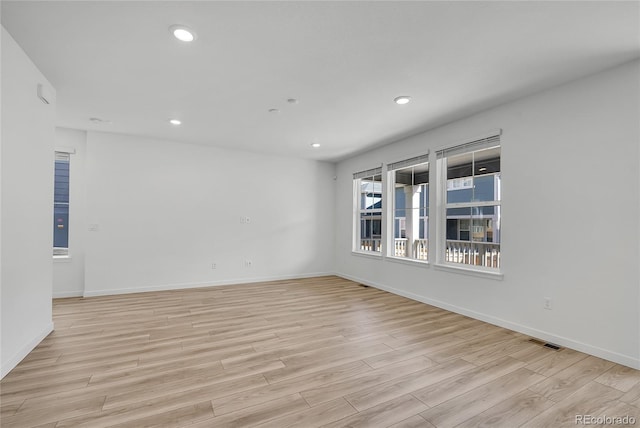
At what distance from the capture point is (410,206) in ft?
16.7

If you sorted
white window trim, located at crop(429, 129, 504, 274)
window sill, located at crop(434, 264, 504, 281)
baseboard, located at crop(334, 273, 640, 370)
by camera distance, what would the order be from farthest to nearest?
white window trim, located at crop(429, 129, 504, 274), window sill, located at crop(434, 264, 504, 281), baseboard, located at crop(334, 273, 640, 370)

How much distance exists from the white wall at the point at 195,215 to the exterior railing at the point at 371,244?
37.2 inches

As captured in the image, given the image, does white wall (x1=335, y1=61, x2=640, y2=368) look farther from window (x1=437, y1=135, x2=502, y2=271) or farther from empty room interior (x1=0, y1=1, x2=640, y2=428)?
window (x1=437, y1=135, x2=502, y2=271)

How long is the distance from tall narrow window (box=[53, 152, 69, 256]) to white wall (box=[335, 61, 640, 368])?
6133 millimetres

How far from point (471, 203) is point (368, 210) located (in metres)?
2.43

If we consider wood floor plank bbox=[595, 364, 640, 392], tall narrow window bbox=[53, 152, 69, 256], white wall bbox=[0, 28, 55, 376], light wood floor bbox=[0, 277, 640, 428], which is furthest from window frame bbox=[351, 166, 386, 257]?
tall narrow window bbox=[53, 152, 69, 256]

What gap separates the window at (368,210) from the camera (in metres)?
5.80

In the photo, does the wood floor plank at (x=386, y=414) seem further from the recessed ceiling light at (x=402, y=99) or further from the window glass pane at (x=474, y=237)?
the recessed ceiling light at (x=402, y=99)

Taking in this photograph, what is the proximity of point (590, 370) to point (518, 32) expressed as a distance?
2758 millimetres

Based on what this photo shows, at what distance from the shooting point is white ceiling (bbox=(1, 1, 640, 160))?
1988 millimetres

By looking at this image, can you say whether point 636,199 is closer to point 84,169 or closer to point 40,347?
point 40,347

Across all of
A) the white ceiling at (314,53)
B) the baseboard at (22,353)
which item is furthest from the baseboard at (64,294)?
the white ceiling at (314,53)

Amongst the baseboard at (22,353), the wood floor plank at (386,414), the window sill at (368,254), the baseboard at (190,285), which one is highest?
the window sill at (368,254)

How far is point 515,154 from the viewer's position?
11.0 ft
